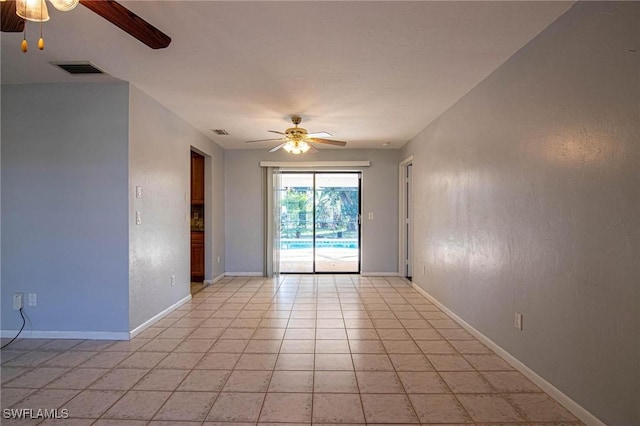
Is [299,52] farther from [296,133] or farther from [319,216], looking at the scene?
[319,216]

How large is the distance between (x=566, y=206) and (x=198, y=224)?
17.7 feet

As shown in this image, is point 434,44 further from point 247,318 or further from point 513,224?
point 247,318

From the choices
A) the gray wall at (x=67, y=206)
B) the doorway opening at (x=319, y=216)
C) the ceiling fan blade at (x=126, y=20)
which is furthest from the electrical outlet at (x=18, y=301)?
the doorway opening at (x=319, y=216)

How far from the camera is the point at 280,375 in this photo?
2529 mm

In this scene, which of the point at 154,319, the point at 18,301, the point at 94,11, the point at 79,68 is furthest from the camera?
the point at 154,319

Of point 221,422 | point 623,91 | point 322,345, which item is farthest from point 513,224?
point 221,422

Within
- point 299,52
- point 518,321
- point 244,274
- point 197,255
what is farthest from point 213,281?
point 518,321

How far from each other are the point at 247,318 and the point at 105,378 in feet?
5.27

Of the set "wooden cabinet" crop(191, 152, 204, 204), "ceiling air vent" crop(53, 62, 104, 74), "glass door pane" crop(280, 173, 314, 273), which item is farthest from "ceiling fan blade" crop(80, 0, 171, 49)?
"glass door pane" crop(280, 173, 314, 273)

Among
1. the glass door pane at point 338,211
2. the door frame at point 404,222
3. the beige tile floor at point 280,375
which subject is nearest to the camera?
the beige tile floor at point 280,375

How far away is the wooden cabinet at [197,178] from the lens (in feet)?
19.3

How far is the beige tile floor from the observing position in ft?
6.73

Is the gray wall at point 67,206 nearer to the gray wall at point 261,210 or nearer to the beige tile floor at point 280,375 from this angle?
the beige tile floor at point 280,375

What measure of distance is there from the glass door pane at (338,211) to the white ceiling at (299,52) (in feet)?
8.81
